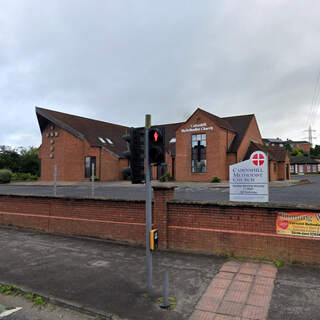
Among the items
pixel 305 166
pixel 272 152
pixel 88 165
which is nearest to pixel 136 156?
pixel 88 165

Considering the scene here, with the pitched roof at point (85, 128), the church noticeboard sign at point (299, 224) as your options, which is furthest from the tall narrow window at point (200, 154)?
the church noticeboard sign at point (299, 224)

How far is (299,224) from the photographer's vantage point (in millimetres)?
6098

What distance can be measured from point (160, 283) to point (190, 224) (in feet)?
7.40

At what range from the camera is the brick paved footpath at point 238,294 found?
13.0 feet

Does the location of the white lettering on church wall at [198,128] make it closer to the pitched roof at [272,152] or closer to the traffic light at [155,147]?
the pitched roof at [272,152]

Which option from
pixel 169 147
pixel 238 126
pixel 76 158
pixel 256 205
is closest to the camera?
pixel 256 205

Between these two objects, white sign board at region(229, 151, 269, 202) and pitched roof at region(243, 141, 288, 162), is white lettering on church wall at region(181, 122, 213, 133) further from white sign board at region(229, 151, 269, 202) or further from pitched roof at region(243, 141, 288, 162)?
white sign board at region(229, 151, 269, 202)

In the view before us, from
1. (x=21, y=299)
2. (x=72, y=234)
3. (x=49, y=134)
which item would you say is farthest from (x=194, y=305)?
(x=49, y=134)

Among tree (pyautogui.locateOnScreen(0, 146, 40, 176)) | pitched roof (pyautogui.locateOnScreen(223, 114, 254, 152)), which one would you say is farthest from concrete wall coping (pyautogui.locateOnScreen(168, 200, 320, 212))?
tree (pyautogui.locateOnScreen(0, 146, 40, 176))

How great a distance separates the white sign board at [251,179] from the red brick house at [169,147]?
2384 cm

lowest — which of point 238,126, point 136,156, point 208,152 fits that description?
point 136,156

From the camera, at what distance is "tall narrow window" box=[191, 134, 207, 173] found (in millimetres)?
32406

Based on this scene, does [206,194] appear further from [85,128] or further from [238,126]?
Answer: [85,128]

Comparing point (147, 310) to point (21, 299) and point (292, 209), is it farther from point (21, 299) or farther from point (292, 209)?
point (292, 209)
